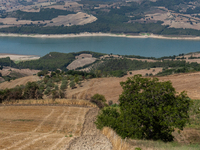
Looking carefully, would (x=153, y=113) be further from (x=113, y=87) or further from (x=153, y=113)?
(x=113, y=87)

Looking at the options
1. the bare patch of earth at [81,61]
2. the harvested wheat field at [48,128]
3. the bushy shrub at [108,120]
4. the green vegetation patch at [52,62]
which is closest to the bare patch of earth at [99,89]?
the harvested wheat field at [48,128]

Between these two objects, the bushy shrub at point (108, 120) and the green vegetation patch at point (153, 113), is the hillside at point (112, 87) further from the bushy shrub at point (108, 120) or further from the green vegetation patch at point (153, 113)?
the green vegetation patch at point (153, 113)

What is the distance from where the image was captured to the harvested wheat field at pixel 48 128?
14.1 metres

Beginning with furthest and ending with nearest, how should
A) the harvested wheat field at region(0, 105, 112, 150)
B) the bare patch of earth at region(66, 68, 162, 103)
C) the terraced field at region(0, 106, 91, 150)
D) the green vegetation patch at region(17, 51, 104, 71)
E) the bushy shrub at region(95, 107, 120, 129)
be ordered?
the green vegetation patch at region(17, 51, 104, 71)
the bare patch of earth at region(66, 68, 162, 103)
the bushy shrub at region(95, 107, 120, 129)
the terraced field at region(0, 106, 91, 150)
the harvested wheat field at region(0, 105, 112, 150)

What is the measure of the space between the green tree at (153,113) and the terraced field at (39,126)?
154 inches

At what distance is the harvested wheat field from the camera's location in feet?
46.4

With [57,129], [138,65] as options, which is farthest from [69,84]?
A: [138,65]

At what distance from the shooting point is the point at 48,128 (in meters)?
19.4

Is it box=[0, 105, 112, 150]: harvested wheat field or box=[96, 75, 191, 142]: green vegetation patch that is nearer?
box=[96, 75, 191, 142]: green vegetation patch

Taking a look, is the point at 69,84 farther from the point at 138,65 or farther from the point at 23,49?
the point at 23,49

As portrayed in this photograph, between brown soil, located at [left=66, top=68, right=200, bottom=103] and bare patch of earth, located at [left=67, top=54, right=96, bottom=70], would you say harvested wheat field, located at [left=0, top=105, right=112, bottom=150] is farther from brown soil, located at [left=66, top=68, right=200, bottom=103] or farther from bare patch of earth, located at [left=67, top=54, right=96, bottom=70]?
bare patch of earth, located at [left=67, top=54, right=96, bottom=70]

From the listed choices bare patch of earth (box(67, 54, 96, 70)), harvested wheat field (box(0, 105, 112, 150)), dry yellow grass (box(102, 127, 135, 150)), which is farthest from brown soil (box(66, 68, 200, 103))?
bare patch of earth (box(67, 54, 96, 70))

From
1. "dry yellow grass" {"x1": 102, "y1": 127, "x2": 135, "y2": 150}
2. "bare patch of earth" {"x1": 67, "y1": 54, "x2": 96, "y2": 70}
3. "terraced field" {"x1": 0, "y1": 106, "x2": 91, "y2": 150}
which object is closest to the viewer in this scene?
"dry yellow grass" {"x1": 102, "y1": 127, "x2": 135, "y2": 150}

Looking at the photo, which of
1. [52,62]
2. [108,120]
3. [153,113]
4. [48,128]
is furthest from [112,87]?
[52,62]
